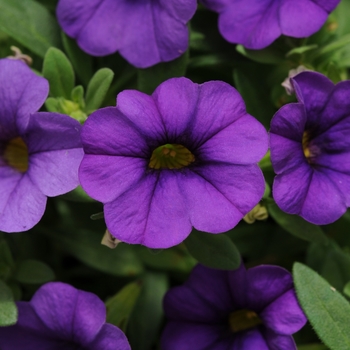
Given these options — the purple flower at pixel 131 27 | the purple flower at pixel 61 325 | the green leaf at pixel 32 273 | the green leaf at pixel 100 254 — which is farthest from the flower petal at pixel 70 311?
the purple flower at pixel 131 27

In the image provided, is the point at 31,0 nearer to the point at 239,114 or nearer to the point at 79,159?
the point at 79,159

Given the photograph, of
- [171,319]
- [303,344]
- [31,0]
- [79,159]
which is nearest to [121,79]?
[31,0]

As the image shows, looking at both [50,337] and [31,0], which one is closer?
[50,337]

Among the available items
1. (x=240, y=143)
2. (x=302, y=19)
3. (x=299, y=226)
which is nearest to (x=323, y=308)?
(x=299, y=226)

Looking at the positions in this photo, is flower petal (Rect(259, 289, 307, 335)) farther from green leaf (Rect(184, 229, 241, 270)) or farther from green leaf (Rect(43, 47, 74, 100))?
green leaf (Rect(43, 47, 74, 100))

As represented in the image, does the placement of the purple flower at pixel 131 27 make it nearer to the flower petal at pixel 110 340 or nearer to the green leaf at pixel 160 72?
the green leaf at pixel 160 72

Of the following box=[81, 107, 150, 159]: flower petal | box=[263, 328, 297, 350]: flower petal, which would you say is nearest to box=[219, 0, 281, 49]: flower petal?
box=[81, 107, 150, 159]: flower petal
